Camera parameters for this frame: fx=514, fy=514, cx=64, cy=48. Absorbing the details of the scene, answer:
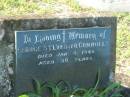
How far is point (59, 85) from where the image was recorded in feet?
15.7

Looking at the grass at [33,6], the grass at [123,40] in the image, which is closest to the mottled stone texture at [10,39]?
the grass at [123,40]

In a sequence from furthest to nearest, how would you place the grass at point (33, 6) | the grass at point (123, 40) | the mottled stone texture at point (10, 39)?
the grass at point (33, 6) → the grass at point (123, 40) → the mottled stone texture at point (10, 39)

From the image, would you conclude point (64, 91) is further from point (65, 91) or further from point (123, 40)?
point (123, 40)

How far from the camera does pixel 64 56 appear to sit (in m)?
4.77

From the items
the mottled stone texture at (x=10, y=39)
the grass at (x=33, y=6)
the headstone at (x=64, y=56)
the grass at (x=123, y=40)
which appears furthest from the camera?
the grass at (x=33, y=6)

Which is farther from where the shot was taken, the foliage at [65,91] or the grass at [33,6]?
the grass at [33,6]

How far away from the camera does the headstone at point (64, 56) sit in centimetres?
453

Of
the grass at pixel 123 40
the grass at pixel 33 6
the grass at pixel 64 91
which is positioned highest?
the grass at pixel 33 6

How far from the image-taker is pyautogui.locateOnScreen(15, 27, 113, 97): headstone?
453 centimetres

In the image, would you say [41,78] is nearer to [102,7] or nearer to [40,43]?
[40,43]

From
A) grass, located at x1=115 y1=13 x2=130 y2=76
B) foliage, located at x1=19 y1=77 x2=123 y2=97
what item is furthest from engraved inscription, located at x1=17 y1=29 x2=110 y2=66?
grass, located at x1=115 y1=13 x2=130 y2=76

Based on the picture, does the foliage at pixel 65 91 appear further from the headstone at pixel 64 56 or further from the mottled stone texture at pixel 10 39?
the mottled stone texture at pixel 10 39

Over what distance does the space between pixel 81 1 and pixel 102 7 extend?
0.36 m

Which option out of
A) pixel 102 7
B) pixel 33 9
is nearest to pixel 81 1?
pixel 102 7
